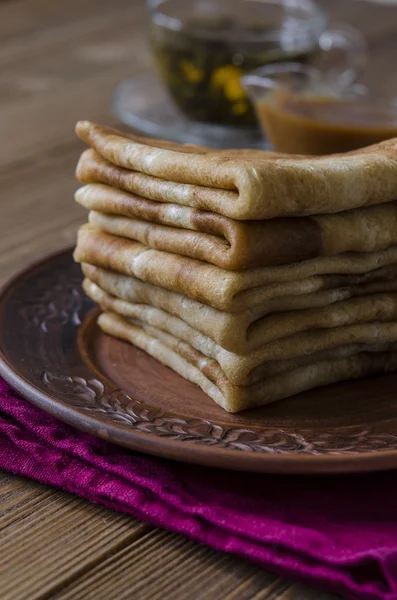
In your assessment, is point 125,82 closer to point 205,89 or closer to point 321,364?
point 205,89

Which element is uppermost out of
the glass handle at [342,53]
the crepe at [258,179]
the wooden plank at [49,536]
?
the crepe at [258,179]

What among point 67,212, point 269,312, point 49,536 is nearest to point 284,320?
point 269,312

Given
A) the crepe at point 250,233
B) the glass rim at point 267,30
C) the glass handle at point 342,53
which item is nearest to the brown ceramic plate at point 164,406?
the crepe at point 250,233

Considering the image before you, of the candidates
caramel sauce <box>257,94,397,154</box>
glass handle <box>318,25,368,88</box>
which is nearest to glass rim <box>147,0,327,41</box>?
glass handle <box>318,25,368,88</box>

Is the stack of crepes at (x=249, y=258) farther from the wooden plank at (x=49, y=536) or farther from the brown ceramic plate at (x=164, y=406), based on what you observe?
the wooden plank at (x=49, y=536)

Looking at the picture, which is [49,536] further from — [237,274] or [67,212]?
[67,212]

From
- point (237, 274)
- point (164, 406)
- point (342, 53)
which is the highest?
point (237, 274)

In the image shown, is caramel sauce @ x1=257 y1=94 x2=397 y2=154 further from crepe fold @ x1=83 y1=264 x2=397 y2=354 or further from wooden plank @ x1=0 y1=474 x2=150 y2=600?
wooden plank @ x1=0 y1=474 x2=150 y2=600
